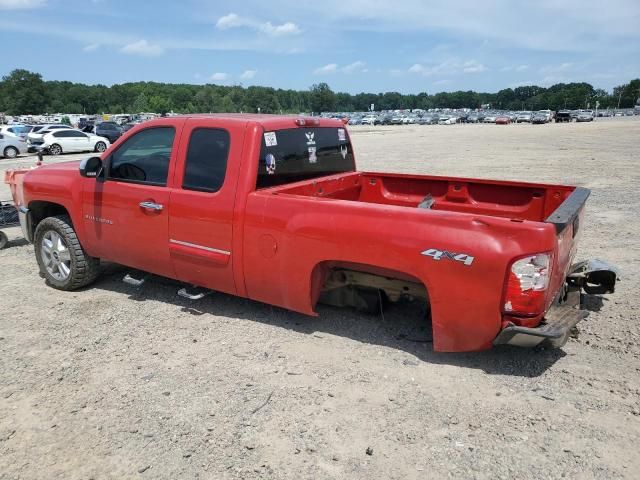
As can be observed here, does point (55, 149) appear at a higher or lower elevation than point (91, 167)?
lower

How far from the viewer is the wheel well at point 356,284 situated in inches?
160

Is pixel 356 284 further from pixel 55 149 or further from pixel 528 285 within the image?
pixel 55 149

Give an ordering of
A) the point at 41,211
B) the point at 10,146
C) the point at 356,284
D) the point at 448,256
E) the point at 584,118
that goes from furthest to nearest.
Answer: the point at 584,118 < the point at 10,146 < the point at 41,211 < the point at 356,284 < the point at 448,256

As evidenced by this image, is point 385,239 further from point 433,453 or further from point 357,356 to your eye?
point 433,453

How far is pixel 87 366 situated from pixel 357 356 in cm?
206

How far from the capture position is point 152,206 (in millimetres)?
4867

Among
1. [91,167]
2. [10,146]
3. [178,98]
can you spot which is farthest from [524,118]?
[178,98]

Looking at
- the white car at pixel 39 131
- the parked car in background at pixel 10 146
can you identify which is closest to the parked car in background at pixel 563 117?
the white car at pixel 39 131

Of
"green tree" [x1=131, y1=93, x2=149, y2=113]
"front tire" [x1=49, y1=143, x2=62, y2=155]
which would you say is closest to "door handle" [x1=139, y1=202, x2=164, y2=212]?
"front tire" [x1=49, y1=143, x2=62, y2=155]

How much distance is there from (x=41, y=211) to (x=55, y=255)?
0.67m

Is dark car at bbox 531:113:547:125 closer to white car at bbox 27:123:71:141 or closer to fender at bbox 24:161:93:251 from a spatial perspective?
white car at bbox 27:123:71:141

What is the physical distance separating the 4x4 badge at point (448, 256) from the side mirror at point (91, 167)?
3.38 m

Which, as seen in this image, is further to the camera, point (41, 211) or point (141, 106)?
point (141, 106)

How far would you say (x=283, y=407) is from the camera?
11.5ft
